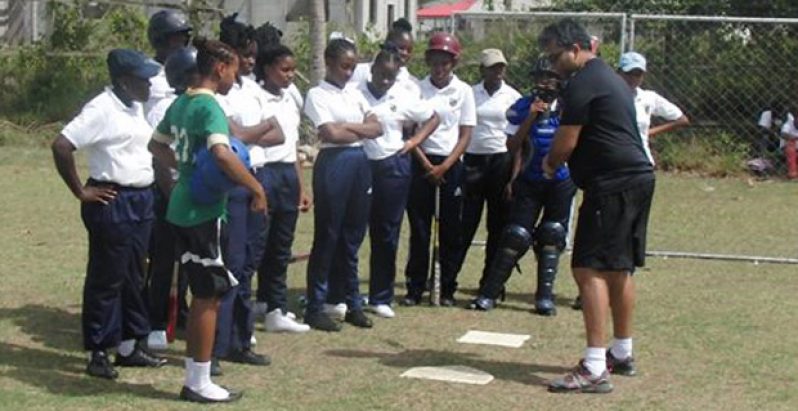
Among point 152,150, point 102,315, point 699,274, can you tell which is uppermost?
point 152,150

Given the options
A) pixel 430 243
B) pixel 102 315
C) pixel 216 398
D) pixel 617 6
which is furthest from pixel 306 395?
pixel 617 6

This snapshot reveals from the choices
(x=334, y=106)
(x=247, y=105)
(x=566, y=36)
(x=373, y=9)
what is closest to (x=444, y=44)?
(x=334, y=106)

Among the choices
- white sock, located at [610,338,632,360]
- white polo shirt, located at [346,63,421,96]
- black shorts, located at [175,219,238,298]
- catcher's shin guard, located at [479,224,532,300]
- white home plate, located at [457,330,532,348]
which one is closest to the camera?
black shorts, located at [175,219,238,298]

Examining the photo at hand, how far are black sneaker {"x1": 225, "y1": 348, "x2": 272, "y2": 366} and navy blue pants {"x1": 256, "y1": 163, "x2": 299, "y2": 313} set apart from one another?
32.6 inches

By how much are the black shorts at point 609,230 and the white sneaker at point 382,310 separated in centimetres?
221

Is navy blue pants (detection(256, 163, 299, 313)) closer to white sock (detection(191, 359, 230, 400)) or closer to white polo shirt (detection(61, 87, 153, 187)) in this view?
white polo shirt (detection(61, 87, 153, 187))

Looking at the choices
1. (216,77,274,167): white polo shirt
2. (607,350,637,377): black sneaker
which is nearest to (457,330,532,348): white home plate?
(607,350,637,377): black sneaker

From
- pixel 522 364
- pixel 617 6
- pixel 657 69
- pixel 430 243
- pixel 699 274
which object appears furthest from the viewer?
pixel 617 6

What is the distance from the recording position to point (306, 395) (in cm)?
696

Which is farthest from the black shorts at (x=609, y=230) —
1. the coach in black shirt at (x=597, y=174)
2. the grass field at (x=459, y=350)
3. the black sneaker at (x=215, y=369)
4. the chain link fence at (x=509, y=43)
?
the chain link fence at (x=509, y=43)

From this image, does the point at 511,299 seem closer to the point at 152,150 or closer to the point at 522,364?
the point at 522,364

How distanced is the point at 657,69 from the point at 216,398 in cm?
1183

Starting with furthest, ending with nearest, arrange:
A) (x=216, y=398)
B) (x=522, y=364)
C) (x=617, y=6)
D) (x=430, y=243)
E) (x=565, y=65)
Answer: (x=617, y=6), (x=430, y=243), (x=522, y=364), (x=565, y=65), (x=216, y=398)

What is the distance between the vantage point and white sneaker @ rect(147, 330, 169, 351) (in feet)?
26.3
